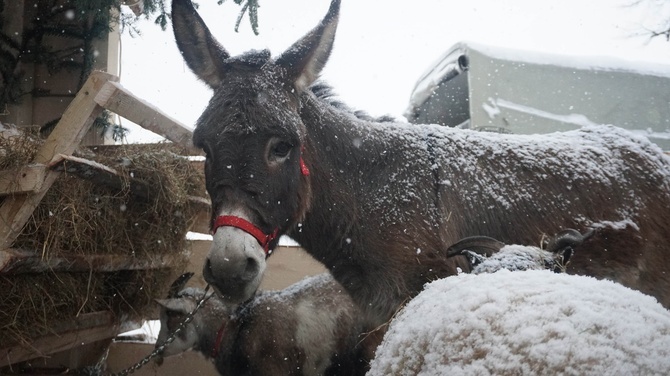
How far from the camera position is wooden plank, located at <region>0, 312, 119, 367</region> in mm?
3617

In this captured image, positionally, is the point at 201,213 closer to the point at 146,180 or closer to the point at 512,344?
the point at 146,180

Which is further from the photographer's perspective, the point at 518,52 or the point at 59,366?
the point at 518,52

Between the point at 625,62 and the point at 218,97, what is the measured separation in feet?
18.6

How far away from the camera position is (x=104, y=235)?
402 cm

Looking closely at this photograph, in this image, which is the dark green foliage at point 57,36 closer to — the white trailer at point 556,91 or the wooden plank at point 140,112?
the wooden plank at point 140,112

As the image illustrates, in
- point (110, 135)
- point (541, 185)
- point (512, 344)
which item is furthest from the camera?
point (110, 135)

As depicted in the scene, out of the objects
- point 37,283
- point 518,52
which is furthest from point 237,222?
point 518,52

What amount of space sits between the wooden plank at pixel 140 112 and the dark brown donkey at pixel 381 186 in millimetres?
672

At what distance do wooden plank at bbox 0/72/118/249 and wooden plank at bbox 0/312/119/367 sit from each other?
0.90 metres

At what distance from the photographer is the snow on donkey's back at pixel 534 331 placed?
114 centimetres

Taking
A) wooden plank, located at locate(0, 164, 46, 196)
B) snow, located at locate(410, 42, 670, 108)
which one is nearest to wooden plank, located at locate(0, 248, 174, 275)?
wooden plank, located at locate(0, 164, 46, 196)

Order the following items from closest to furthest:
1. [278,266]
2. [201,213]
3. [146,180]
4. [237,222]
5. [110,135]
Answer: [237,222] → [146,180] → [201,213] → [278,266] → [110,135]

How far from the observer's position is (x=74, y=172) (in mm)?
3445

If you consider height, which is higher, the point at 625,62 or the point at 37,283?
the point at 625,62
